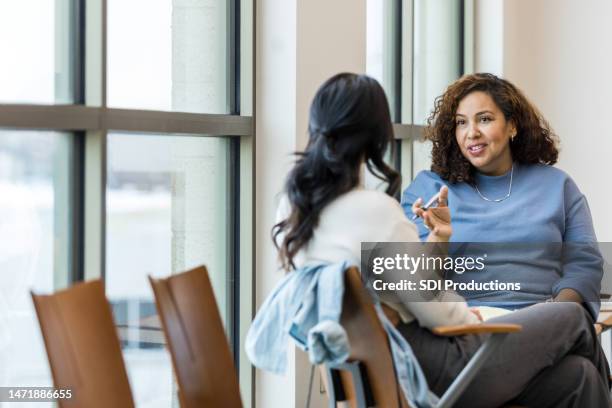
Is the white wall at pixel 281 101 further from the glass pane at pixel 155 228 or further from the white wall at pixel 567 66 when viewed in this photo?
the white wall at pixel 567 66

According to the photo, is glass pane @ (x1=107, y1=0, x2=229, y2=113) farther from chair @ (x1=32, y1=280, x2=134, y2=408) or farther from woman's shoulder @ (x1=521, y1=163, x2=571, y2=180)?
woman's shoulder @ (x1=521, y1=163, x2=571, y2=180)

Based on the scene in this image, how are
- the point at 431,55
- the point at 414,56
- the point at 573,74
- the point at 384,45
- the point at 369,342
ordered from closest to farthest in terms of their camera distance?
1. the point at 369,342
2. the point at 384,45
3. the point at 414,56
4. the point at 431,55
5. the point at 573,74

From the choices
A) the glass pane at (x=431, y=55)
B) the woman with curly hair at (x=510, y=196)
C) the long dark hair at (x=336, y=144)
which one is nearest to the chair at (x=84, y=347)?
the long dark hair at (x=336, y=144)

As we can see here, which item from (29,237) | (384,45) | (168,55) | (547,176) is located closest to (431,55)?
(384,45)

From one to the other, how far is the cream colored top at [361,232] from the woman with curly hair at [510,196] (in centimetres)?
88

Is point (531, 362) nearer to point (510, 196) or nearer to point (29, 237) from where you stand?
point (510, 196)

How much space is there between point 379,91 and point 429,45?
2.54 m

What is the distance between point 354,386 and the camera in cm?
219

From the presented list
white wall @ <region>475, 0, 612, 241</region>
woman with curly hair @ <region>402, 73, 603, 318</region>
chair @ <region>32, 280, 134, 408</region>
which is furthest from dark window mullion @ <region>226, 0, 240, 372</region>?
white wall @ <region>475, 0, 612, 241</region>

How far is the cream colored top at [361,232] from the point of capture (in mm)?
2139

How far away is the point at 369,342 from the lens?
2.10 m

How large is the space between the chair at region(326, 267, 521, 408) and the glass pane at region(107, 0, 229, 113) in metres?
0.95

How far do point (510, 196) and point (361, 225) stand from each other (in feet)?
4.07

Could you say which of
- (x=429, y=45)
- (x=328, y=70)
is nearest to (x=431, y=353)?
(x=328, y=70)
